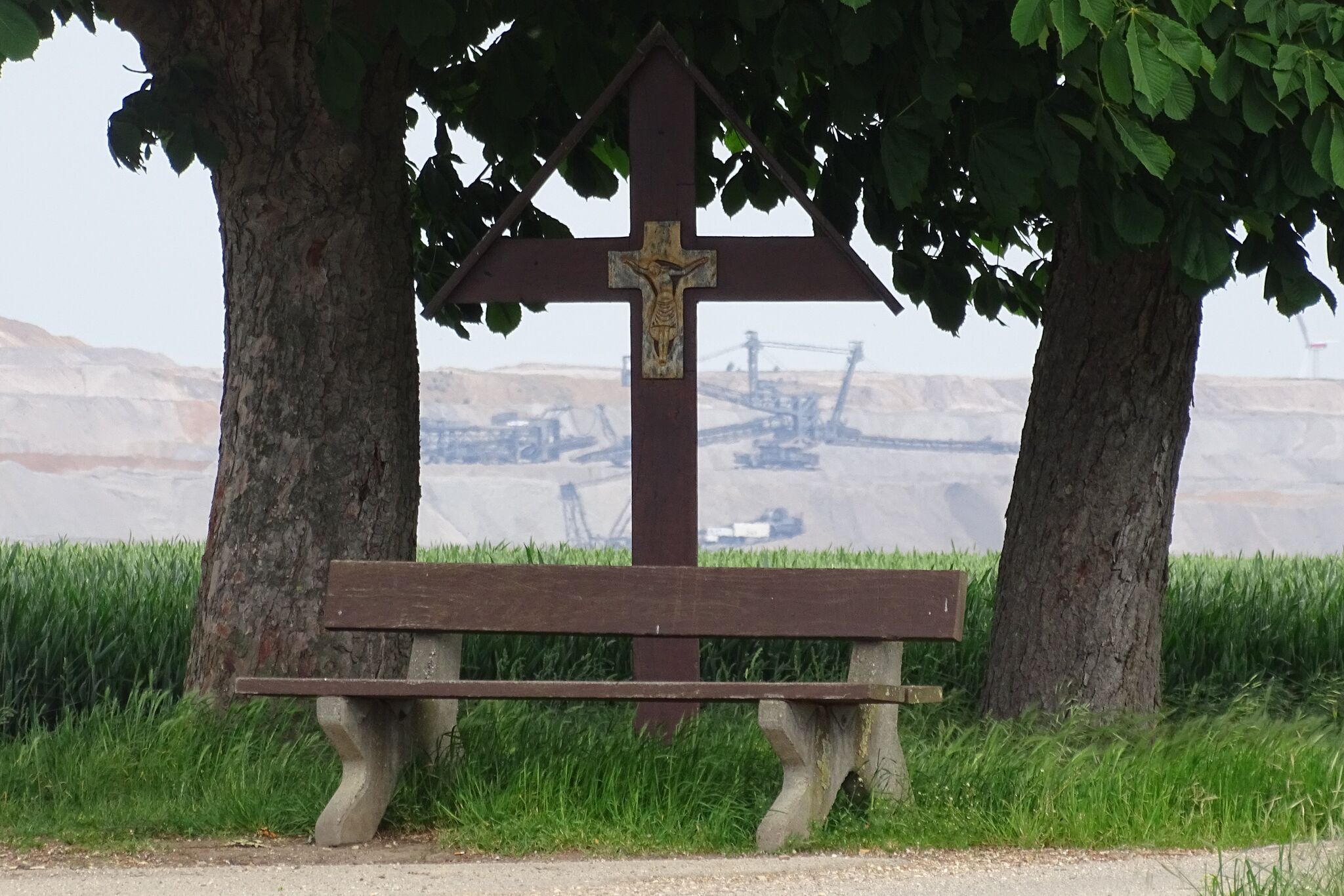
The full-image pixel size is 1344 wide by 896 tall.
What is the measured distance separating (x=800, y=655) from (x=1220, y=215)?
3.40m

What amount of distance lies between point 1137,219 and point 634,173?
5.60ft

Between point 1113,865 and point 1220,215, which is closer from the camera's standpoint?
point 1113,865

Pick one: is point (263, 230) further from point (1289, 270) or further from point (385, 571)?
point (1289, 270)

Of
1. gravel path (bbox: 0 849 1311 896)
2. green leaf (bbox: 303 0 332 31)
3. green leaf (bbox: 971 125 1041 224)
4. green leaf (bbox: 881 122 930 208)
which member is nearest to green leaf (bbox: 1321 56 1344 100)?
green leaf (bbox: 971 125 1041 224)

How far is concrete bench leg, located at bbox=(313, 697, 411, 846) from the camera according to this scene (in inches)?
186

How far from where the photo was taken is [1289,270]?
18.2ft

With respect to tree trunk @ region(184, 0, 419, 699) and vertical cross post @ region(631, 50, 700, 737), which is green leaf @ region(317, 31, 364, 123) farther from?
vertical cross post @ region(631, 50, 700, 737)

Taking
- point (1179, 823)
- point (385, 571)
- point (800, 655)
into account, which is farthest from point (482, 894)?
point (800, 655)

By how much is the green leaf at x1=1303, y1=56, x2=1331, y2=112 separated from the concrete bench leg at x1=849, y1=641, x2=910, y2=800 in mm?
2009

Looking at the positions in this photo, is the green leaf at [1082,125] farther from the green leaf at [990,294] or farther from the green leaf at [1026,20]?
the green leaf at [990,294]

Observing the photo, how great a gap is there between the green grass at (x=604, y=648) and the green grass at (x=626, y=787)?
4.66ft

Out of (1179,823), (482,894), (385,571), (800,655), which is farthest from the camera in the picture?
(800,655)

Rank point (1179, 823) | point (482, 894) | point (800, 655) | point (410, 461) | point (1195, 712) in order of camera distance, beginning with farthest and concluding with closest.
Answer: point (800, 655), point (1195, 712), point (410, 461), point (1179, 823), point (482, 894)

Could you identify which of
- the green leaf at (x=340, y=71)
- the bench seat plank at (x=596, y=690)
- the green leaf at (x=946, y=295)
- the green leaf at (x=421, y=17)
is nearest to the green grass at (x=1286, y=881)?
the bench seat plank at (x=596, y=690)
